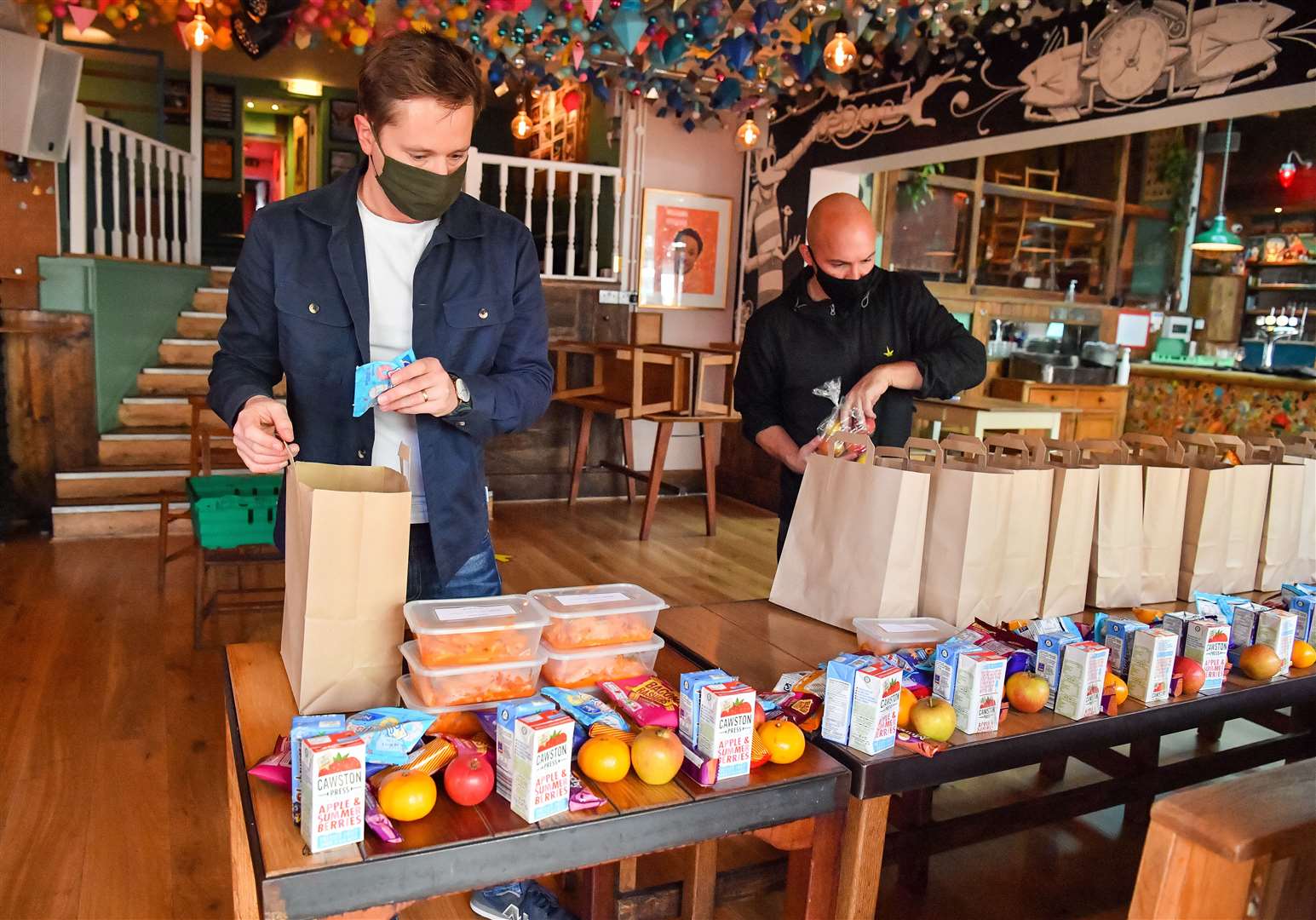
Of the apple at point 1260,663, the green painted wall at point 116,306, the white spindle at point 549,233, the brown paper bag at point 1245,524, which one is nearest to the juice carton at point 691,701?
the apple at point 1260,663

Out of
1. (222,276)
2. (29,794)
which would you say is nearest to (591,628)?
(29,794)

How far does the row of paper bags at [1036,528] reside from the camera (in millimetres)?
1611

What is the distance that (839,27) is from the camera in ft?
17.7

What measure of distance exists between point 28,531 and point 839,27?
543cm

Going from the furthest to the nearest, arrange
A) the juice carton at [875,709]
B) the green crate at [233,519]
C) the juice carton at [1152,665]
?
the green crate at [233,519] < the juice carton at [1152,665] < the juice carton at [875,709]

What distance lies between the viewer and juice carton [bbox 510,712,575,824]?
1.00m

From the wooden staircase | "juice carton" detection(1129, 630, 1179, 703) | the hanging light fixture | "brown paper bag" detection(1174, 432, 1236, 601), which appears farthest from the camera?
the hanging light fixture

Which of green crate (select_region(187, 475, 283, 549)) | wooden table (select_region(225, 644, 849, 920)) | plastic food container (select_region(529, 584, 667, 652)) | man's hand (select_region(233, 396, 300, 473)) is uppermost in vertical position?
man's hand (select_region(233, 396, 300, 473))

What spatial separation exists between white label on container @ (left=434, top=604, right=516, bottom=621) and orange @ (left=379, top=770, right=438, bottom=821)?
0.70 feet

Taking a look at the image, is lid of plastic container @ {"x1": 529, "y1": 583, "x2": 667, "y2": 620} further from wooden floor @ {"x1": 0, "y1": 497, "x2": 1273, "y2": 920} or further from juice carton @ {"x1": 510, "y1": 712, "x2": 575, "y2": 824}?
wooden floor @ {"x1": 0, "y1": 497, "x2": 1273, "y2": 920}

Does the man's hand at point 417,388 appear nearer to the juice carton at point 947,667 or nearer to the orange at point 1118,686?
the juice carton at point 947,667

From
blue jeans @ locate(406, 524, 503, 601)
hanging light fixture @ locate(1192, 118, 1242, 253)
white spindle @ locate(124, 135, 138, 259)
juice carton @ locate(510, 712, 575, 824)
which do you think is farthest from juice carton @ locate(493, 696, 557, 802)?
hanging light fixture @ locate(1192, 118, 1242, 253)

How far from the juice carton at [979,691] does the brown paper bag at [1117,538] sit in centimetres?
64

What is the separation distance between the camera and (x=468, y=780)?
103cm
